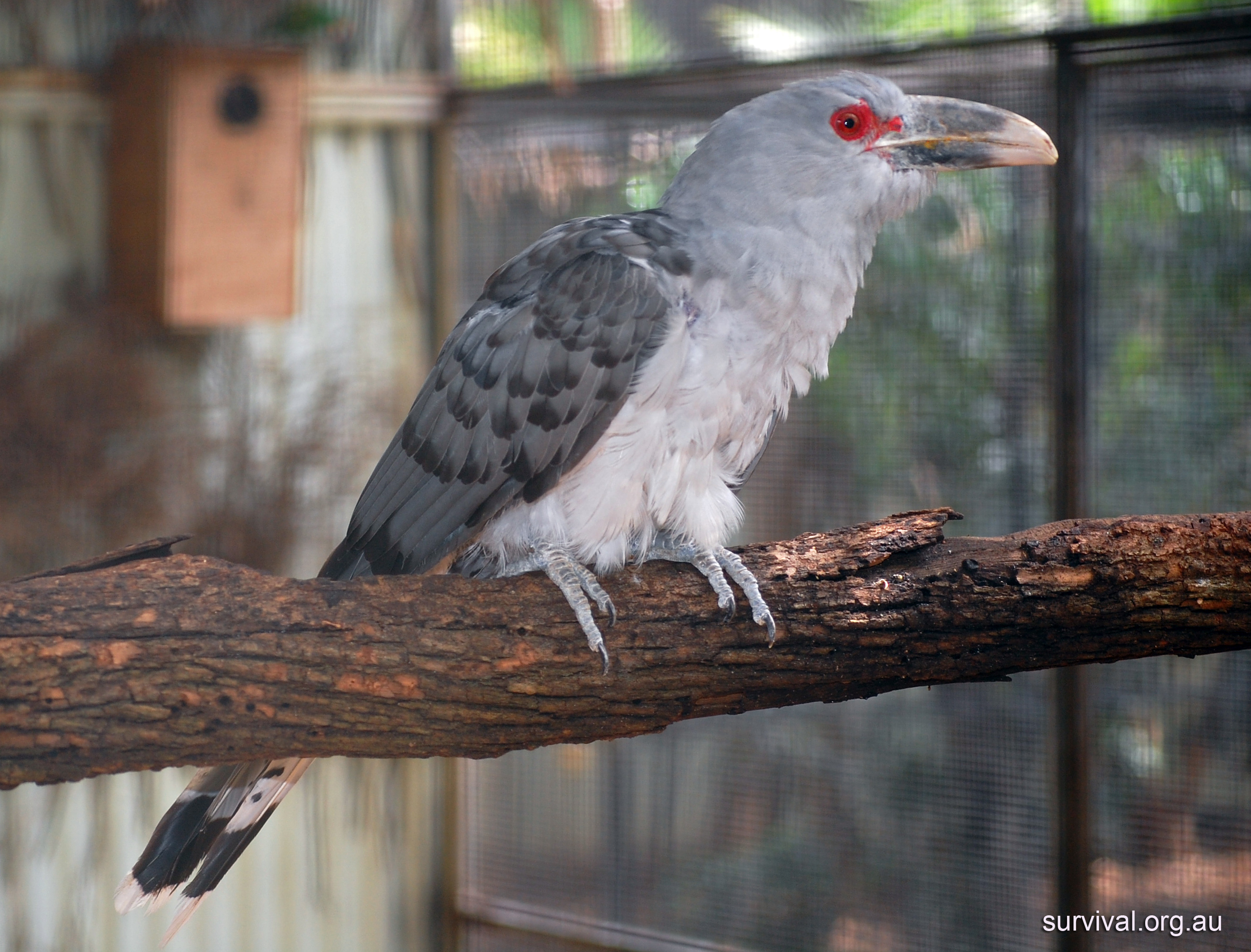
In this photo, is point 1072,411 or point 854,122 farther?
point 1072,411

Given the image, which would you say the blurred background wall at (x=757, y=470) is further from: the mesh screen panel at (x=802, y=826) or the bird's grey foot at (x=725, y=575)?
the bird's grey foot at (x=725, y=575)

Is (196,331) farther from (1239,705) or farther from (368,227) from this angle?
(1239,705)

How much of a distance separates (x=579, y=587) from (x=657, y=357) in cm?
50

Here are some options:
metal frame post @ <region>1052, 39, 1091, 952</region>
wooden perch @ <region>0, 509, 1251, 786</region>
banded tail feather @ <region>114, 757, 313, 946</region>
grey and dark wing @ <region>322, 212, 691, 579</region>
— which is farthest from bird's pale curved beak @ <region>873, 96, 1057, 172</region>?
banded tail feather @ <region>114, 757, 313, 946</region>

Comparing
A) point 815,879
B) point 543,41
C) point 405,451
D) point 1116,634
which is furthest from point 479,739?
point 543,41

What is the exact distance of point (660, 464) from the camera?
7.66 ft

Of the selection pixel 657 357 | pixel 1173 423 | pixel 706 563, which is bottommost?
pixel 706 563

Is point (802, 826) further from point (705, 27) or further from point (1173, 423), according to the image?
point (705, 27)

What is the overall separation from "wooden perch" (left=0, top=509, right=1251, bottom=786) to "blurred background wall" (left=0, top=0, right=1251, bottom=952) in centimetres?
119

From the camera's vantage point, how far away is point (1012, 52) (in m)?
3.27

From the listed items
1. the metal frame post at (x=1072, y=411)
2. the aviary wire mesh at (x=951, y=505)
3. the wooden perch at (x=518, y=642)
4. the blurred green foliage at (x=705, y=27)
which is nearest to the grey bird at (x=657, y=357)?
the wooden perch at (x=518, y=642)

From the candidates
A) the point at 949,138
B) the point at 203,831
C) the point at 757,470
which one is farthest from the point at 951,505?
the point at 203,831

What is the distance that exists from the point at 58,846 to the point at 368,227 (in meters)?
2.63

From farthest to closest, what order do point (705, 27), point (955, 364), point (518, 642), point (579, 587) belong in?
1. point (705, 27)
2. point (955, 364)
3. point (579, 587)
4. point (518, 642)
